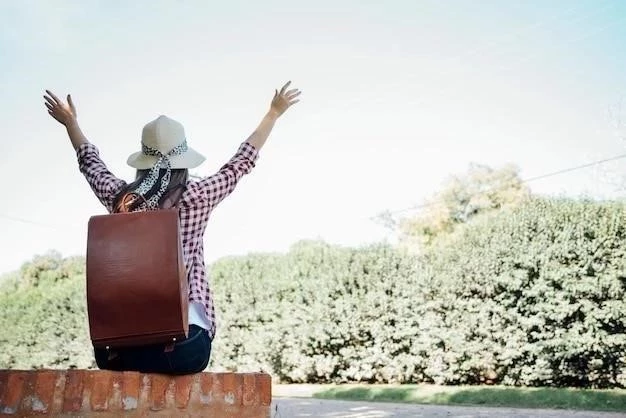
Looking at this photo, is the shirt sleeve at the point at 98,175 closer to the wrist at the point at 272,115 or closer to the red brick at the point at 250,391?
the wrist at the point at 272,115

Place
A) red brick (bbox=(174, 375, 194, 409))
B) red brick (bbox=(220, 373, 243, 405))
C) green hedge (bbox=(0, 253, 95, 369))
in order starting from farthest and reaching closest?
green hedge (bbox=(0, 253, 95, 369)), red brick (bbox=(220, 373, 243, 405)), red brick (bbox=(174, 375, 194, 409))

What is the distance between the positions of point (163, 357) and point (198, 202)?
556 mm

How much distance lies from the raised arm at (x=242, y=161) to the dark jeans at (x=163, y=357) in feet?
Result: 1.61

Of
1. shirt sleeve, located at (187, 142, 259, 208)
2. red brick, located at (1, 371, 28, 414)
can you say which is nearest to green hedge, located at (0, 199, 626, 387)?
shirt sleeve, located at (187, 142, 259, 208)

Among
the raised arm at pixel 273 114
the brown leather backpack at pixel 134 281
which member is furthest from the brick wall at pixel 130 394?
the raised arm at pixel 273 114

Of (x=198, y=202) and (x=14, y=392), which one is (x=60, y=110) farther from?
(x=14, y=392)

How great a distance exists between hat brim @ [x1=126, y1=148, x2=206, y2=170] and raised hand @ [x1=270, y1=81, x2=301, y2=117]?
0.53m

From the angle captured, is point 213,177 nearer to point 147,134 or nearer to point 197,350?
point 147,134

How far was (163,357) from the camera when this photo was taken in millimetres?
1887

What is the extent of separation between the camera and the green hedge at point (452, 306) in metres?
→ 10.2

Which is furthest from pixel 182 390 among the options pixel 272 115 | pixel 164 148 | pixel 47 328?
pixel 47 328

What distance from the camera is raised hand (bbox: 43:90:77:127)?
2.63 metres

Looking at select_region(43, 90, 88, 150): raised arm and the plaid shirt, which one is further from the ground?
select_region(43, 90, 88, 150): raised arm

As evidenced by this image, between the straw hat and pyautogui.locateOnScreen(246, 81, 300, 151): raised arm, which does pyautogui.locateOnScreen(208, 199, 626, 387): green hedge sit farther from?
A: the straw hat
